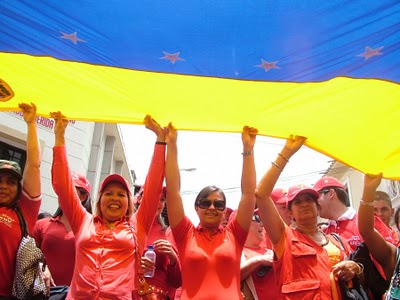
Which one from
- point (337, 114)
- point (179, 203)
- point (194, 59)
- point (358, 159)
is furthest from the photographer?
point (358, 159)

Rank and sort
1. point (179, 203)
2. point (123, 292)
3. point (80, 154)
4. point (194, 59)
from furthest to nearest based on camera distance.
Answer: point (80, 154)
point (179, 203)
point (194, 59)
point (123, 292)

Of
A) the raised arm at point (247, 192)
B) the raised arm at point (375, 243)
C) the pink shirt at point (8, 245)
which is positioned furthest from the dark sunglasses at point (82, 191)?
the raised arm at point (375, 243)

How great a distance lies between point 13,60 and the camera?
3150 mm

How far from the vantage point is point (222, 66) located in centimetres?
295

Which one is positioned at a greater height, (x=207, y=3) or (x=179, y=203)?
(x=207, y=3)

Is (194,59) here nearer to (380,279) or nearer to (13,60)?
(13,60)

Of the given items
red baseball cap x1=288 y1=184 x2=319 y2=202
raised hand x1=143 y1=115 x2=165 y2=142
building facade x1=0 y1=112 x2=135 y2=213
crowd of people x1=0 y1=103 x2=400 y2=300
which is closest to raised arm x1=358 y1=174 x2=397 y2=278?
crowd of people x1=0 y1=103 x2=400 y2=300

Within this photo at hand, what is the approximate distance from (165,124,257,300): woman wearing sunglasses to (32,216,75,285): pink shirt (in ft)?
3.29

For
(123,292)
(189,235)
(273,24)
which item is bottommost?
(123,292)

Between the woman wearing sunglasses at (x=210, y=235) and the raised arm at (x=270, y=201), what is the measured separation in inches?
3.2

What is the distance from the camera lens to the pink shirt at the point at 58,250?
342 cm

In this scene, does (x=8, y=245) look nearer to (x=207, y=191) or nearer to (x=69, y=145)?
(x=207, y=191)

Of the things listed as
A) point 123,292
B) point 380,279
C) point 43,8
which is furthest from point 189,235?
point 43,8

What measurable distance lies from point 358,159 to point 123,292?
2.26 metres
